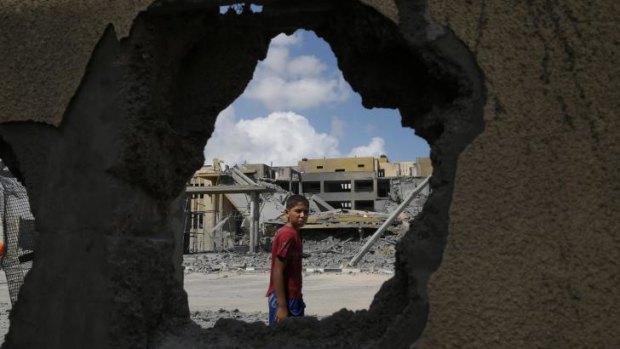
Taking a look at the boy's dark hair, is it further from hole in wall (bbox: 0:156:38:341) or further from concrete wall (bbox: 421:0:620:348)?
concrete wall (bbox: 421:0:620:348)

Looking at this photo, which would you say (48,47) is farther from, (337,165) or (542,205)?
(337,165)

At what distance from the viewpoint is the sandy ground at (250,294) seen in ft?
22.5

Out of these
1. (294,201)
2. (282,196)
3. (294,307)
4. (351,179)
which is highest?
(351,179)

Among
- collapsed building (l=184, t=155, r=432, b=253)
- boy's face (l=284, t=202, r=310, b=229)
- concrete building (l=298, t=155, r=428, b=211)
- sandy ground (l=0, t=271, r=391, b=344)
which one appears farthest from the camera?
concrete building (l=298, t=155, r=428, b=211)

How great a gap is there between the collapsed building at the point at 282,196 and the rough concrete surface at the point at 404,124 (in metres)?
13.7

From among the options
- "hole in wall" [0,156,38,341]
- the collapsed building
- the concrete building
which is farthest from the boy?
the concrete building

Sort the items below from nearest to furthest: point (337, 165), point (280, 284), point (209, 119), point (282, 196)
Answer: point (209, 119) < point (280, 284) < point (282, 196) < point (337, 165)

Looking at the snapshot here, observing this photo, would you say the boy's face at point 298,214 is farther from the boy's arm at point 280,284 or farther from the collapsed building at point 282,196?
the collapsed building at point 282,196

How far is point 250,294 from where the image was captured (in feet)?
31.6

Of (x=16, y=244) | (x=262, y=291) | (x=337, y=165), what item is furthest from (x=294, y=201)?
(x=337, y=165)

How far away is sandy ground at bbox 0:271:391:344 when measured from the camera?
6.86 meters

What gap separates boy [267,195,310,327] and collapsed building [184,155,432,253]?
1268cm

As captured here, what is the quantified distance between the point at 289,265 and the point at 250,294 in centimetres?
615

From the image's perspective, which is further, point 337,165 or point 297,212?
point 337,165
